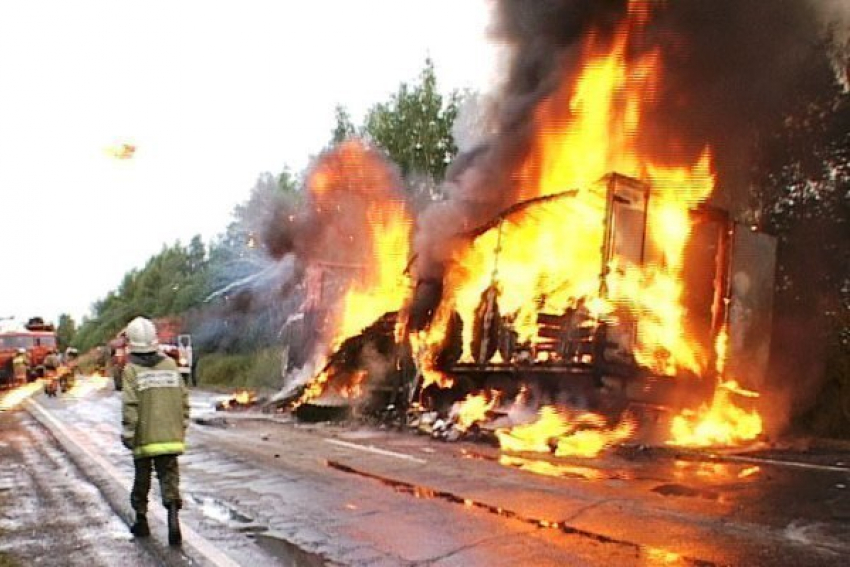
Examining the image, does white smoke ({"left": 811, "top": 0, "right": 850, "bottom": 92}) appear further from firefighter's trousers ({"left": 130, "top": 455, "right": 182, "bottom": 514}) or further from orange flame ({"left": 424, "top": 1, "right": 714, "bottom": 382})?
firefighter's trousers ({"left": 130, "top": 455, "right": 182, "bottom": 514})

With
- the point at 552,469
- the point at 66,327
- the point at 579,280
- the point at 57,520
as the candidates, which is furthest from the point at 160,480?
the point at 66,327

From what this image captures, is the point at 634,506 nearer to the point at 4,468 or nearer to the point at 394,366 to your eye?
the point at 4,468

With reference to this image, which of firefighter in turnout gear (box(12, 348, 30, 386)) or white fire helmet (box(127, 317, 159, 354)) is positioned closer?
white fire helmet (box(127, 317, 159, 354))

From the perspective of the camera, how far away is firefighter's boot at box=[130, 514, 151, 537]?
216 inches

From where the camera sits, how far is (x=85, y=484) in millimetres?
7812

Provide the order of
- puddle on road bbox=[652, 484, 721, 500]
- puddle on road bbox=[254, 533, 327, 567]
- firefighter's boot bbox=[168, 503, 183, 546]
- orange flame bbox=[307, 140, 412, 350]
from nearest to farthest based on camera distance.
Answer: puddle on road bbox=[254, 533, 327, 567] → firefighter's boot bbox=[168, 503, 183, 546] → puddle on road bbox=[652, 484, 721, 500] → orange flame bbox=[307, 140, 412, 350]

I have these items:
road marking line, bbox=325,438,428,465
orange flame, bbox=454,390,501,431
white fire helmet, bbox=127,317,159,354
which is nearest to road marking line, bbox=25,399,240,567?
Result: white fire helmet, bbox=127,317,159,354

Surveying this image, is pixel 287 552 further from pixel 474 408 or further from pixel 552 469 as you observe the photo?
pixel 474 408

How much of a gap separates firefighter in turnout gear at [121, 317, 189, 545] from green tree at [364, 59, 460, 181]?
23.7 metres

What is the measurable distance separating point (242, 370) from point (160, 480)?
2663 cm

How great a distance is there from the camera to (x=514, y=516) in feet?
20.3

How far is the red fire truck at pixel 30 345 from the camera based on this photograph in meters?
30.0

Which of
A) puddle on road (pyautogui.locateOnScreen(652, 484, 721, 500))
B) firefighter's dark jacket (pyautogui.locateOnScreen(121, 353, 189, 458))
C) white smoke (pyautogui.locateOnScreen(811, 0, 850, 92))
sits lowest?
puddle on road (pyautogui.locateOnScreen(652, 484, 721, 500))

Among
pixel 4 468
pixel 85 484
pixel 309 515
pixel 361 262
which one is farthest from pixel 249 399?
pixel 309 515
